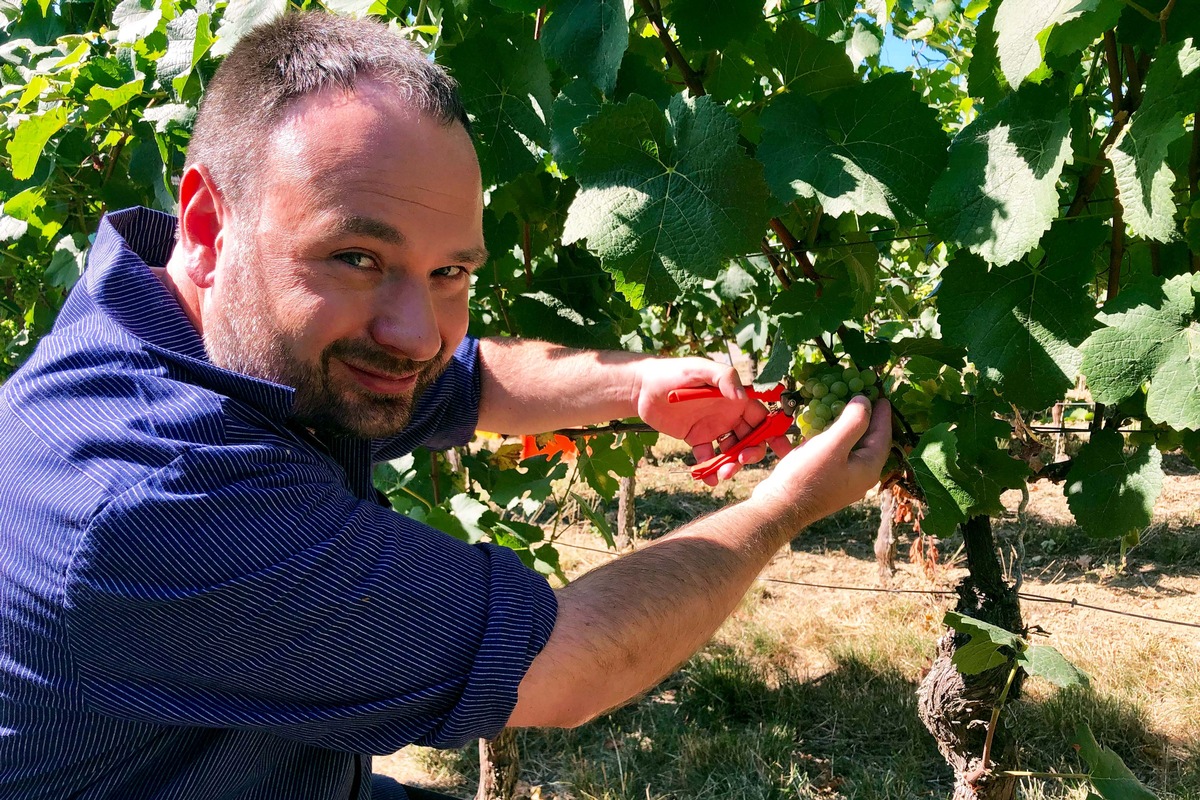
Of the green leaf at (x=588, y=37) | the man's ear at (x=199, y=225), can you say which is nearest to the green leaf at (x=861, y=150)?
the green leaf at (x=588, y=37)

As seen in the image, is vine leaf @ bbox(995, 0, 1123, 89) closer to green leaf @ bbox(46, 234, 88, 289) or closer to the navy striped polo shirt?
the navy striped polo shirt

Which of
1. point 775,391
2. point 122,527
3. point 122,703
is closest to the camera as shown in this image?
point 122,527

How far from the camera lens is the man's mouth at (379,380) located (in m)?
1.45

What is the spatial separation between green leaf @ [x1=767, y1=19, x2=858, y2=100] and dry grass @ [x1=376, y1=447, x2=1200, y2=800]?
2.38 m

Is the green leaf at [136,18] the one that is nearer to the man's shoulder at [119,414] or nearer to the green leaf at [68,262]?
the green leaf at [68,262]

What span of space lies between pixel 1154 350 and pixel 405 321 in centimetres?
106

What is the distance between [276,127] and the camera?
1.37 meters

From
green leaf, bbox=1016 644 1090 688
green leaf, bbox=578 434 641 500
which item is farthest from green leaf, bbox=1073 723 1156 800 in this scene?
green leaf, bbox=578 434 641 500

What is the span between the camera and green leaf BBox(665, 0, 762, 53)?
1.64 meters

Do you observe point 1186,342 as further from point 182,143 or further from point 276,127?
point 182,143

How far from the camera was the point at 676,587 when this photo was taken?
1437 millimetres

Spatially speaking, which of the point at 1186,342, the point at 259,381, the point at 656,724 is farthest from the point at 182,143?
the point at 656,724

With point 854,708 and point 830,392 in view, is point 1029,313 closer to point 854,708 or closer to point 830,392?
point 830,392

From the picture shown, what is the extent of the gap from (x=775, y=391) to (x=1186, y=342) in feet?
2.31
